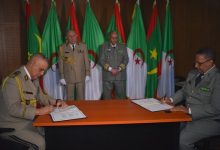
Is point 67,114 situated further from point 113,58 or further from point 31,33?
point 31,33

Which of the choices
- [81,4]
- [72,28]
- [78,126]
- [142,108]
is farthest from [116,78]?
[78,126]

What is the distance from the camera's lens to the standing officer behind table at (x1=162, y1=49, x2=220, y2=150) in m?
2.23

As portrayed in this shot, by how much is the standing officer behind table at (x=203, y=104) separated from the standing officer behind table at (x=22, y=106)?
4.38 ft

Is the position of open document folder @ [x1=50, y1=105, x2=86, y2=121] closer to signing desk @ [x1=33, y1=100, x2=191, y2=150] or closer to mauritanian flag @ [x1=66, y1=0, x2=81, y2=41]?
signing desk @ [x1=33, y1=100, x2=191, y2=150]

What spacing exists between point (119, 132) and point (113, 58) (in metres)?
2.23

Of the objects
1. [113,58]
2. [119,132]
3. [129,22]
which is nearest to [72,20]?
[113,58]

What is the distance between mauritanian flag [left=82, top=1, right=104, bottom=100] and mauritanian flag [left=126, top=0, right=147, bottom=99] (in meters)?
0.58

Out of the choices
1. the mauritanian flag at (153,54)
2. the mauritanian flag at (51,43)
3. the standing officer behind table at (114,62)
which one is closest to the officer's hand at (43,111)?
the standing officer behind table at (114,62)

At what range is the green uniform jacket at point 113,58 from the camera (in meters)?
4.30

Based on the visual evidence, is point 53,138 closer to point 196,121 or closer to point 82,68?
point 196,121

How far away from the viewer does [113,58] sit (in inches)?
169

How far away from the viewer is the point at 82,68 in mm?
4250

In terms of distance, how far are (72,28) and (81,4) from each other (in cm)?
60

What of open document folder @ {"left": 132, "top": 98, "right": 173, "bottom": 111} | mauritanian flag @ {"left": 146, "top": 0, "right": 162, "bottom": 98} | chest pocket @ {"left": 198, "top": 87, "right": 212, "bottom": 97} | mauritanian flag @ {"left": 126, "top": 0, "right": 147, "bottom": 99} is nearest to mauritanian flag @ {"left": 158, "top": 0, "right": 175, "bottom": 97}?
mauritanian flag @ {"left": 146, "top": 0, "right": 162, "bottom": 98}
